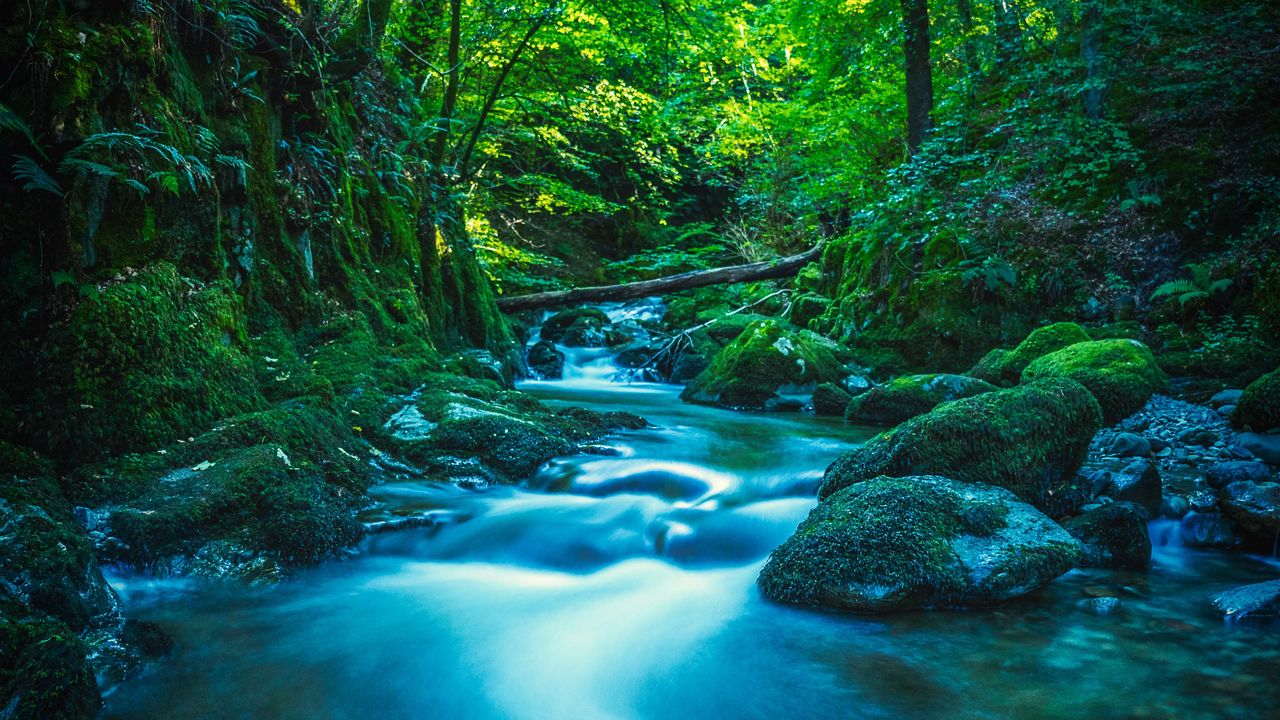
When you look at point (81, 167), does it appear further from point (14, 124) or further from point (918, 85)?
point (918, 85)

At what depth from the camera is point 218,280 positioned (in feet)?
17.3

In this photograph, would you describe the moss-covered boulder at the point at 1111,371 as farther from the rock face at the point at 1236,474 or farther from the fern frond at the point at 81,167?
the fern frond at the point at 81,167

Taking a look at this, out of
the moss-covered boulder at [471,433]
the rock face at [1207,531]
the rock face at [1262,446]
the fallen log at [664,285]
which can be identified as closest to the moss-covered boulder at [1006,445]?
the rock face at [1207,531]

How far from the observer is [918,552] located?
383cm

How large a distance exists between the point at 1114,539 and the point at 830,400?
5338 mm

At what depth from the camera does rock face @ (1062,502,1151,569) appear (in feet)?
14.4

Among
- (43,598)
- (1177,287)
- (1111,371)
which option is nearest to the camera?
(43,598)

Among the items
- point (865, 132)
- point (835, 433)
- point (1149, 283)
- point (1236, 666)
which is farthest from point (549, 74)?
point (1236, 666)

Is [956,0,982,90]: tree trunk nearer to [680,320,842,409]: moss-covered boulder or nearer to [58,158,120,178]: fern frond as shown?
[680,320,842,409]: moss-covered boulder

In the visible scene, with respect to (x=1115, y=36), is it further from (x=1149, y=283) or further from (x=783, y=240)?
(x=783, y=240)

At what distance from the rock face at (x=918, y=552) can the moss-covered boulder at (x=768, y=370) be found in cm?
595

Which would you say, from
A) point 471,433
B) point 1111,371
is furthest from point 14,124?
point 1111,371

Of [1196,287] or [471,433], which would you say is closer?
[471,433]

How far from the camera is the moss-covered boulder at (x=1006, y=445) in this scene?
482 centimetres
